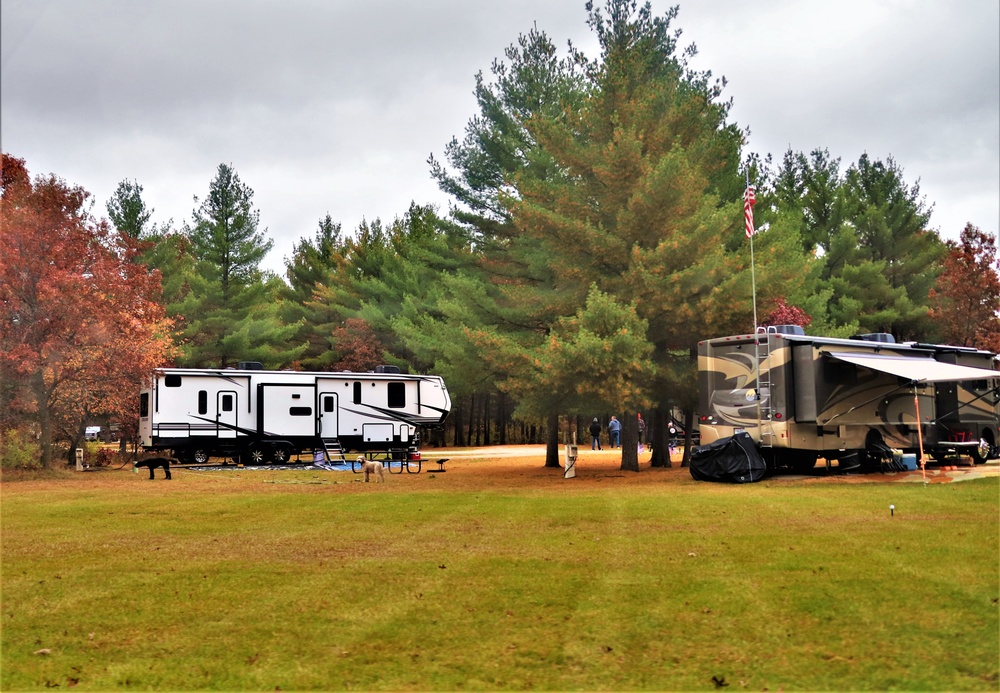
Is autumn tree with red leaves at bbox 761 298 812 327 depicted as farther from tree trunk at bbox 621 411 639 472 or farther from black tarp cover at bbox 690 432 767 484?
black tarp cover at bbox 690 432 767 484

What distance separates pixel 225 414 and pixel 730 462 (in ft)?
50.8

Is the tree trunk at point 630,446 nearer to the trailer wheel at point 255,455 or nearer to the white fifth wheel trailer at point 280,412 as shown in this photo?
the white fifth wheel trailer at point 280,412

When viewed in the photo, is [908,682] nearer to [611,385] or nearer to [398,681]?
[398,681]

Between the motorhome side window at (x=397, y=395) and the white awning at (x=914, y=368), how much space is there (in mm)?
14817

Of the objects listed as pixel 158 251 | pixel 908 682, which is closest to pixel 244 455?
pixel 158 251

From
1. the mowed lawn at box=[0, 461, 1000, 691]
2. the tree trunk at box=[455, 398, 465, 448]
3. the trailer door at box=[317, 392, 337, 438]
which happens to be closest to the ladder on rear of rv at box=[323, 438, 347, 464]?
the trailer door at box=[317, 392, 337, 438]

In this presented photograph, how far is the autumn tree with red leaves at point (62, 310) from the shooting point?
76.0 ft

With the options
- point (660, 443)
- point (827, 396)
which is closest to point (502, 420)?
point (660, 443)

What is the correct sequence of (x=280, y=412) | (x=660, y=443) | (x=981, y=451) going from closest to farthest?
(x=981, y=451), (x=660, y=443), (x=280, y=412)

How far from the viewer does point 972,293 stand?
38562mm

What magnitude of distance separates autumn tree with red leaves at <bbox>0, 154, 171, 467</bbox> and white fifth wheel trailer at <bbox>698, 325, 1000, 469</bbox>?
1503cm

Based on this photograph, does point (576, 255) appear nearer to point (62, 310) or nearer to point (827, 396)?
point (827, 396)

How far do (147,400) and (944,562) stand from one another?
23.7 meters

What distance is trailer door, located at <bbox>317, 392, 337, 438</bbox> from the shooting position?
28969 millimetres
